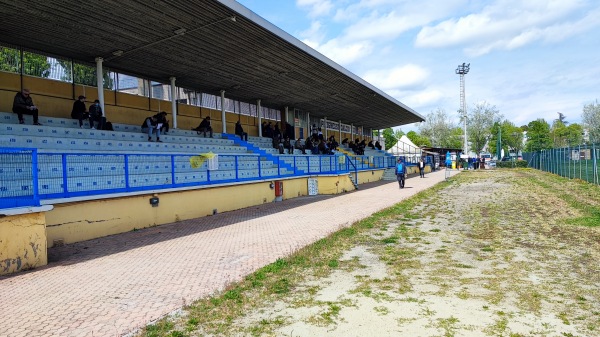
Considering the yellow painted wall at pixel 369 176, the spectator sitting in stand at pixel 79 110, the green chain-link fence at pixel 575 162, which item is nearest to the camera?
the spectator sitting in stand at pixel 79 110

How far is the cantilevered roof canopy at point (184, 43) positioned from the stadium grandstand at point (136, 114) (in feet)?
0.19

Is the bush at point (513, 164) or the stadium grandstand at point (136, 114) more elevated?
the stadium grandstand at point (136, 114)

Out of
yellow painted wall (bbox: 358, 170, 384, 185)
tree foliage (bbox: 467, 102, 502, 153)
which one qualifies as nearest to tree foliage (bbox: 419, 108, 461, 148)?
tree foliage (bbox: 467, 102, 502, 153)

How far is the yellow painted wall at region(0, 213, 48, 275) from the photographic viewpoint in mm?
6543

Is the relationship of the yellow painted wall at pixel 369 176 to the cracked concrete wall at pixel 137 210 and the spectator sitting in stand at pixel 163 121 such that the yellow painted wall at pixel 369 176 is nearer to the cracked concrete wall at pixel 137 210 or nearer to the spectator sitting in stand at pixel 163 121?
the cracked concrete wall at pixel 137 210

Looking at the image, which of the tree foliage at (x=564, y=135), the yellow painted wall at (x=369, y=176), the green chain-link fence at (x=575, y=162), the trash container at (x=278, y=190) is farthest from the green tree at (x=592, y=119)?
the trash container at (x=278, y=190)

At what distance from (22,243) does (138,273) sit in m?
2.16

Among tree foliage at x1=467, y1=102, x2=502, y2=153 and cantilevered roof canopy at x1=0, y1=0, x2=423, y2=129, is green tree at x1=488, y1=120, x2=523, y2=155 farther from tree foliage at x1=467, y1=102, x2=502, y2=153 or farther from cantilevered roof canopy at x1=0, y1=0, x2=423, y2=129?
cantilevered roof canopy at x1=0, y1=0, x2=423, y2=129

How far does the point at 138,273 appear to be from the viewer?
21.3 ft

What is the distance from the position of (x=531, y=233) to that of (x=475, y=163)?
47110 millimetres

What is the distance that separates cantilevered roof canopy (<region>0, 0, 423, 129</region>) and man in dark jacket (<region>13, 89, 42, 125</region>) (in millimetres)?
2096

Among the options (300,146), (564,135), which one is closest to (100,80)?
(300,146)

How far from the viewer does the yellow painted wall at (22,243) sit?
258 inches

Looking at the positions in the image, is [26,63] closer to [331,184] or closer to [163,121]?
[163,121]
